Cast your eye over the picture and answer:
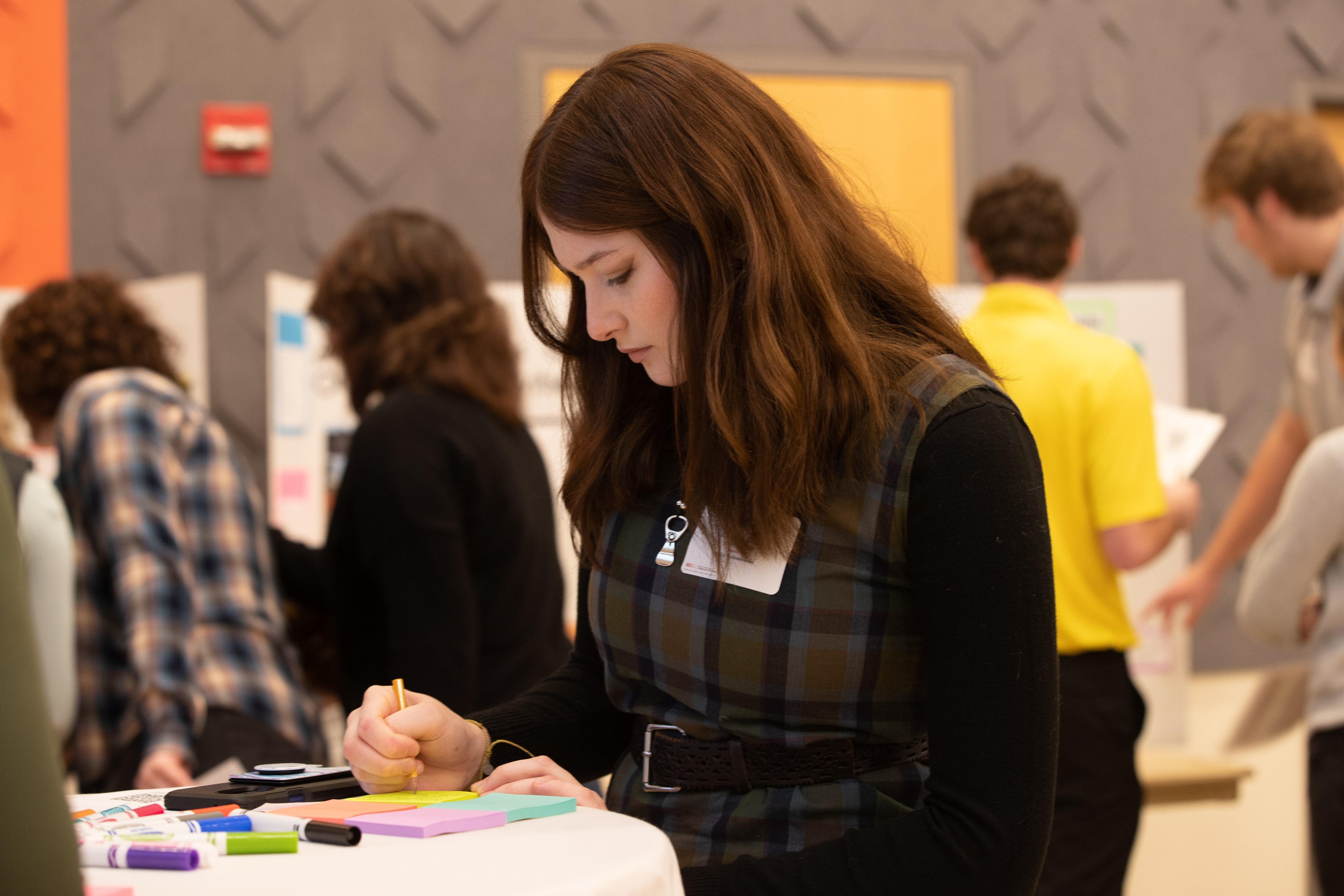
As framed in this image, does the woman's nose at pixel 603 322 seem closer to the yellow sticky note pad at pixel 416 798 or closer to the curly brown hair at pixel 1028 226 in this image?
the yellow sticky note pad at pixel 416 798

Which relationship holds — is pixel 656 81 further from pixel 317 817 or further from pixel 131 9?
pixel 131 9

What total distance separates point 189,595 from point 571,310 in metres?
1.18

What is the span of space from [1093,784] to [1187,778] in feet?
4.65

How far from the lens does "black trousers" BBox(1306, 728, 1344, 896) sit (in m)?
2.10

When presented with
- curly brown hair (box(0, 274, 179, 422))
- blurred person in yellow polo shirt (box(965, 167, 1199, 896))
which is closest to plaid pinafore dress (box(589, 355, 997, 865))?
blurred person in yellow polo shirt (box(965, 167, 1199, 896))

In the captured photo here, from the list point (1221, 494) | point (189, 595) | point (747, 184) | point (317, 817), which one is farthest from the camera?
point (1221, 494)

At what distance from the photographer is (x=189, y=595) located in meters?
2.10

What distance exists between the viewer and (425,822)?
86 cm

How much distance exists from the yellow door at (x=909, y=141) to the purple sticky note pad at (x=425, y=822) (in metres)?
3.14

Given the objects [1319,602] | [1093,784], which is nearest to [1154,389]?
[1319,602]

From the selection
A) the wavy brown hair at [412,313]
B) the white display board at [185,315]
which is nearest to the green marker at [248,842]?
the wavy brown hair at [412,313]

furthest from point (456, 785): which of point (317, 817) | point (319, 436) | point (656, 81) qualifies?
point (319, 436)

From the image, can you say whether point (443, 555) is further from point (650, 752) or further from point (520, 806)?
point (520, 806)

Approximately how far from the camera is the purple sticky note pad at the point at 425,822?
85 centimetres
